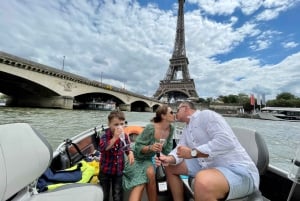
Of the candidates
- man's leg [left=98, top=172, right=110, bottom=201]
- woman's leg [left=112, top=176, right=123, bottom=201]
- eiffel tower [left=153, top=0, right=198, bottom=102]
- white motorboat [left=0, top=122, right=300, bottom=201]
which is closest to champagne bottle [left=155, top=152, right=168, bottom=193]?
white motorboat [left=0, top=122, right=300, bottom=201]

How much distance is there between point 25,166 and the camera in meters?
1.36

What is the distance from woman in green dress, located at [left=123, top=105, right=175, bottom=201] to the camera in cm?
187

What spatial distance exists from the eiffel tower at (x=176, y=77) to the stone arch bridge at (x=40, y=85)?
18195 mm

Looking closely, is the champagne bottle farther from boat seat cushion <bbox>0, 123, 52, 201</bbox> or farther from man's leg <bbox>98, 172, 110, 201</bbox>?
boat seat cushion <bbox>0, 123, 52, 201</bbox>

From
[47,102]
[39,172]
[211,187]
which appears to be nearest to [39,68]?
[47,102]

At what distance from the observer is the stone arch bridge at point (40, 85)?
1618 centimetres

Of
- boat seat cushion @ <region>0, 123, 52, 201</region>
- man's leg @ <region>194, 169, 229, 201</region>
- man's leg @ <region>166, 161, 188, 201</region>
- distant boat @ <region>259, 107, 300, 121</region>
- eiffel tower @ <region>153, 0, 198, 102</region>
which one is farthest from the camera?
eiffel tower @ <region>153, 0, 198, 102</region>

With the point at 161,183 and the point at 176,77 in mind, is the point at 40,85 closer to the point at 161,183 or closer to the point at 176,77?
the point at 161,183

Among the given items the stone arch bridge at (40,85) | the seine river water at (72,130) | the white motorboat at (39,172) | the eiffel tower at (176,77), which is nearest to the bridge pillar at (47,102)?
the stone arch bridge at (40,85)

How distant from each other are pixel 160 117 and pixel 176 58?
151ft

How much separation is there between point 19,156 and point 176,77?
48015 millimetres

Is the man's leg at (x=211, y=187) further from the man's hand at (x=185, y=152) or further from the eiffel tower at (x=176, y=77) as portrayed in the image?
the eiffel tower at (x=176, y=77)

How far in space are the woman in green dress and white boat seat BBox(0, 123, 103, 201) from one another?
43 centimetres

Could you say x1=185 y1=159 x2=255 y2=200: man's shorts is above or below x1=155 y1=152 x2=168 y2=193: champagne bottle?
above
